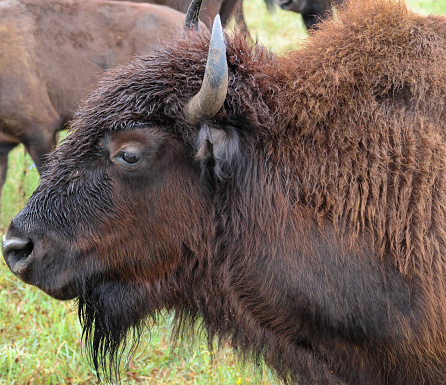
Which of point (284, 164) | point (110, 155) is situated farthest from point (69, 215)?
point (284, 164)

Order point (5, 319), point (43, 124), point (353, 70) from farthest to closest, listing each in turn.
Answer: point (43, 124) < point (5, 319) < point (353, 70)

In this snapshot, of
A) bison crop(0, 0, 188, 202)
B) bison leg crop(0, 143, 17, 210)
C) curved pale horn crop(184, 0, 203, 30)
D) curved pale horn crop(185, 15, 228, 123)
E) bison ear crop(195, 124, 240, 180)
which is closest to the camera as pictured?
curved pale horn crop(185, 15, 228, 123)

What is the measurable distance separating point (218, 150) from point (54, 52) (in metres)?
3.86

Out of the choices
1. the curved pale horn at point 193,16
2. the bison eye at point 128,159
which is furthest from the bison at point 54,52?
the bison eye at point 128,159

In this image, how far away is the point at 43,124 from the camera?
18.3ft

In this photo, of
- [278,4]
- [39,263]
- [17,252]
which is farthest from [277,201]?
[278,4]

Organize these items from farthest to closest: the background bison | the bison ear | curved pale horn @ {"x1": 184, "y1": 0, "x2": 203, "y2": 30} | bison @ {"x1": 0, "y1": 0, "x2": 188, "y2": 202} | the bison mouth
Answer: the background bison
bison @ {"x1": 0, "y1": 0, "x2": 188, "y2": 202}
curved pale horn @ {"x1": 184, "y1": 0, "x2": 203, "y2": 30}
the bison mouth
the bison ear

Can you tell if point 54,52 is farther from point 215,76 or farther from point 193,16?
point 215,76

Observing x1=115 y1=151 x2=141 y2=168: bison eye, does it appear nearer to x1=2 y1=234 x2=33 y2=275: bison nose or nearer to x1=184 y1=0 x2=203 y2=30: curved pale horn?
x1=2 y1=234 x2=33 y2=275: bison nose

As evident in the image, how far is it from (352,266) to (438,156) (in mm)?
550

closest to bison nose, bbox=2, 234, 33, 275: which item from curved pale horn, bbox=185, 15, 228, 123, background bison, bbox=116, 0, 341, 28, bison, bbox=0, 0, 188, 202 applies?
curved pale horn, bbox=185, 15, 228, 123

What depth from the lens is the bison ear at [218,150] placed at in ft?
8.07

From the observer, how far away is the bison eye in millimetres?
2539

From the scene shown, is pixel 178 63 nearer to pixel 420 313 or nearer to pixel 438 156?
pixel 438 156
